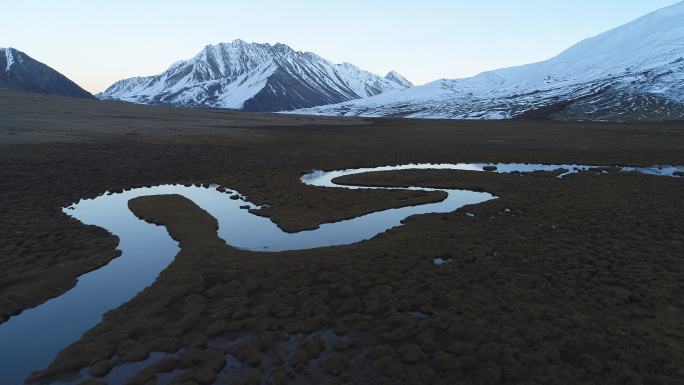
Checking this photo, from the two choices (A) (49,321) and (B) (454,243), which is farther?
(B) (454,243)

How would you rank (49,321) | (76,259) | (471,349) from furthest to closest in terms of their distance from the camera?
(76,259) → (49,321) → (471,349)

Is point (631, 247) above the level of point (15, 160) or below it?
below

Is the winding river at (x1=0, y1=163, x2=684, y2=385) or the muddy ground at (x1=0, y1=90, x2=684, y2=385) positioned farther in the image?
the winding river at (x1=0, y1=163, x2=684, y2=385)

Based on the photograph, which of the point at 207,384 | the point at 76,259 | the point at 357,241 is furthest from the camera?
the point at 357,241

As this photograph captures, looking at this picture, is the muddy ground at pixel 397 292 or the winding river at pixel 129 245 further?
the winding river at pixel 129 245

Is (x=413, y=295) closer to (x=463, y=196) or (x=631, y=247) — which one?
(x=631, y=247)

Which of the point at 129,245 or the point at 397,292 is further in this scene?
the point at 129,245

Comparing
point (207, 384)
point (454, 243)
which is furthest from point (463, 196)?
point (207, 384)

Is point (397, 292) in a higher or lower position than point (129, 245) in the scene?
lower
